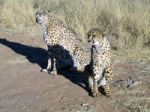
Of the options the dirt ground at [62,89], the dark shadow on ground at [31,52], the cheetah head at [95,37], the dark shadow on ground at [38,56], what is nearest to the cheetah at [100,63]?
the cheetah head at [95,37]

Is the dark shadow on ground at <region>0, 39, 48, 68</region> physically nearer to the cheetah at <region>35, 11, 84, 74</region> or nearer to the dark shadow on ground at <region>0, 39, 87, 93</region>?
the dark shadow on ground at <region>0, 39, 87, 93</region>

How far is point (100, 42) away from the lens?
6355 millimetres

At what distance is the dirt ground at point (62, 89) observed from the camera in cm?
636

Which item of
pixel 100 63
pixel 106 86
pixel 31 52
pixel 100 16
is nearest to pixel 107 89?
pixel 106 86

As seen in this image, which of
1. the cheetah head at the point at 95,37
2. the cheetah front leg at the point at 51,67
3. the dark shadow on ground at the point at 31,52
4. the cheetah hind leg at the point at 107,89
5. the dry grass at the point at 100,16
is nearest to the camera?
the cheetah head at the point at 95,37

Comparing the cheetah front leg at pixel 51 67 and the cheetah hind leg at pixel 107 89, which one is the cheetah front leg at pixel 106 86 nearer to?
the cheetah hind leg at pixel 107 89

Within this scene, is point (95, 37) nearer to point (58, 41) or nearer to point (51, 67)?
point (58, 41)

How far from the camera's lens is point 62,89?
709cm

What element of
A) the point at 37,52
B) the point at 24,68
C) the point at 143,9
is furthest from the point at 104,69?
the point at 143,9

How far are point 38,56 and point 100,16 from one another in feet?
7.17

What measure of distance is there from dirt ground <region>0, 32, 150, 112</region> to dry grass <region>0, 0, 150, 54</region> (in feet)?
3.56

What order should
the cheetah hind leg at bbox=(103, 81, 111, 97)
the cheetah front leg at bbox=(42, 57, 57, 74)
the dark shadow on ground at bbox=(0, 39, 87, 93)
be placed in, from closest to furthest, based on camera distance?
the cheetah hind leg at bbox=(103, 81, 111, 97) < the dark shadow on ground at bbox=(0, 39, 87, 93) < the cheetah front leg at bbox=(42, 57, 57, 74)

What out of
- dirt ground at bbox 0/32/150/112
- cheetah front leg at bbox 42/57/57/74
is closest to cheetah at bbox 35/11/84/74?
cheetah front leg at bbox 42/57/57/74

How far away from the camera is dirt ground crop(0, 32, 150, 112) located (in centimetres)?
636
